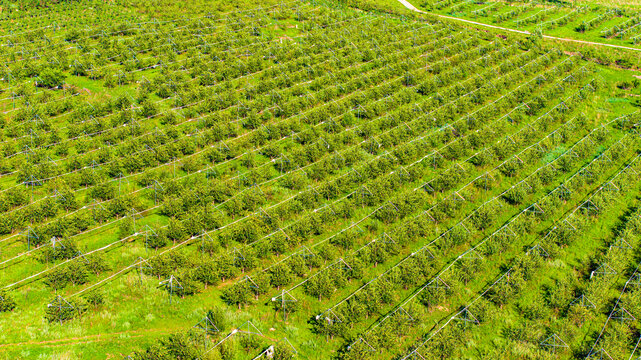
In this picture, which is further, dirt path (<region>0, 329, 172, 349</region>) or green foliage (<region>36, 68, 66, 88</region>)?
green foliage (<region>36, 68, 66, 88</region>)

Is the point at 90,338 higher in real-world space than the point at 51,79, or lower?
lower

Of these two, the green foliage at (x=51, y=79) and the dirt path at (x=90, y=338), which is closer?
the dirt path at (x=90, y=338)

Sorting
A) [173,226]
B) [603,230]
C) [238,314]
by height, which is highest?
[173,226]

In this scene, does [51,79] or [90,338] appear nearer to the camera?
[90,338]

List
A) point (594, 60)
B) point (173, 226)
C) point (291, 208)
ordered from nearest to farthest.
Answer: point (173, 226), point (291, 208), point (594, 60)

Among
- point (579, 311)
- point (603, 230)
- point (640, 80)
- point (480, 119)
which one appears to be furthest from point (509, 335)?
point (640, 80)

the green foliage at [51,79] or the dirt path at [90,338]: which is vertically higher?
the green foliage at [51,79]

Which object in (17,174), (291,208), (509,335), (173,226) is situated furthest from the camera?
(17,174)

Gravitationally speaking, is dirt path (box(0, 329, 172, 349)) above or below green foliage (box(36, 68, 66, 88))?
below

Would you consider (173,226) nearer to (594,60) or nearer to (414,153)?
(414,153)

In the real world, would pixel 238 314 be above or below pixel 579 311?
above

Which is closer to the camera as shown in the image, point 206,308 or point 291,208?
point 206,308
